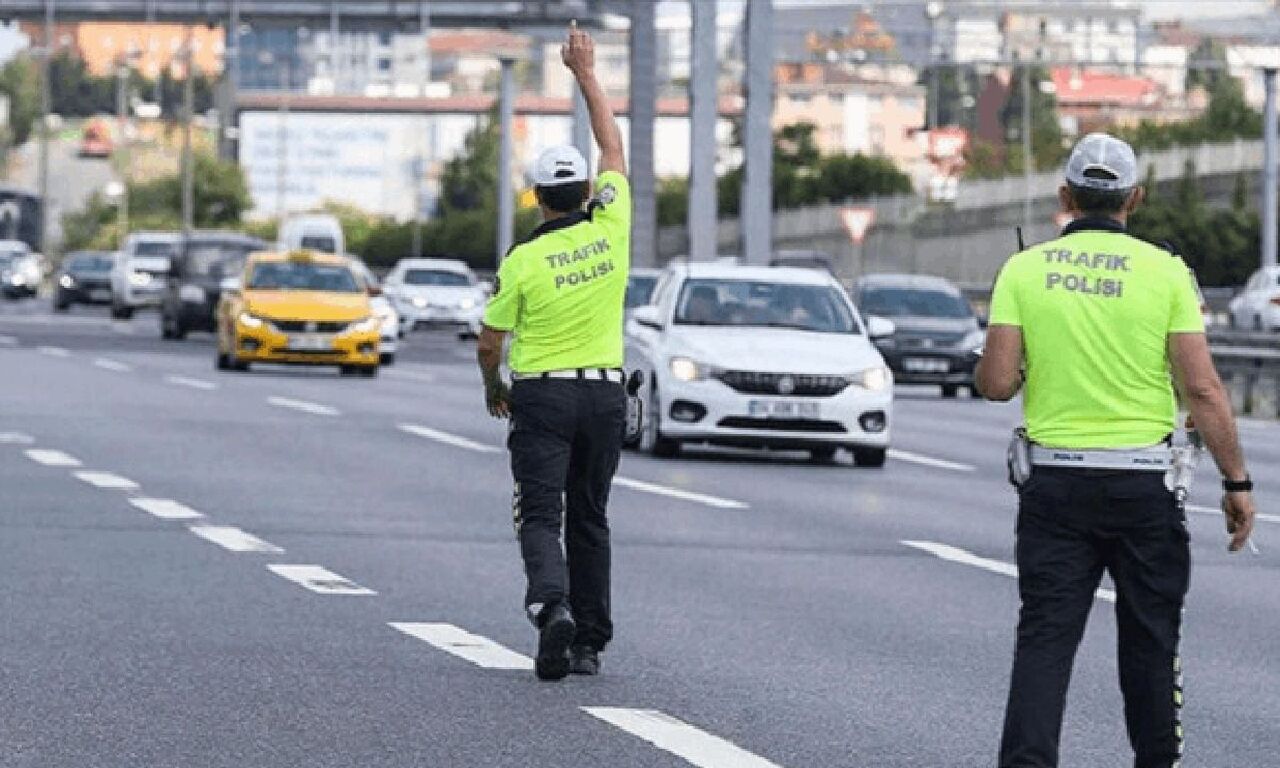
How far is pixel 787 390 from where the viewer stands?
28.0 metres

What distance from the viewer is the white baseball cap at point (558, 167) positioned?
12430mm

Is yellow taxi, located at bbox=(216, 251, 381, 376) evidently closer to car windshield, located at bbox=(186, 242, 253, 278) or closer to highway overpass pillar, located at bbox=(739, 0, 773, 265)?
highway overpass pillar, located at bbox=(739, 0, 773, 265)

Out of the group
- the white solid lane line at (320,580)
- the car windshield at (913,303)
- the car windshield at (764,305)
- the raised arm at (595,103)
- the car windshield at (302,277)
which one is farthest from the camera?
the car windshield at (913,303)

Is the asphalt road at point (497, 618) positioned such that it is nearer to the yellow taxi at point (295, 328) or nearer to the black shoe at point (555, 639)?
the black shoe at point (555, 639)

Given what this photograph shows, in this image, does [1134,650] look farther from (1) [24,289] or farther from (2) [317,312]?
(1) [24,289]

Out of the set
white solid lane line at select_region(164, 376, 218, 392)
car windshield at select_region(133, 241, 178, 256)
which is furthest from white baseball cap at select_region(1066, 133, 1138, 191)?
car windshield at select_region(133, 241, 178, 256)

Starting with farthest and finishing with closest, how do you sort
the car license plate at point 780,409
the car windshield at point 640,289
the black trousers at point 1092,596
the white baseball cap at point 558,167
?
the car windshield at point 640,289
the car license plate at point 780,409
the white baseball cap at point 558,167
the black trousers at point 1092,596

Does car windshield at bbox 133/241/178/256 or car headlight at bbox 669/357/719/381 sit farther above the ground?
car headlight at bbox 669/357/719/381

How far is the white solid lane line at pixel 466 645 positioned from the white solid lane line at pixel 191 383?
24535 millimetres

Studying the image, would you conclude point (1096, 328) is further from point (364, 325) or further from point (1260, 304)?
point (1260, 304)

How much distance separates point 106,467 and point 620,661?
11.9m

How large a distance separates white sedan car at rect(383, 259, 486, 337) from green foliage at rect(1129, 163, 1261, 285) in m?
24.9

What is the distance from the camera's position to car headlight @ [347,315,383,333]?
4459cm

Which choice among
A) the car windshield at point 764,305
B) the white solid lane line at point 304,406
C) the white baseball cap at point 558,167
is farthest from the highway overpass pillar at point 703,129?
the white baseball cap at point 558,167
